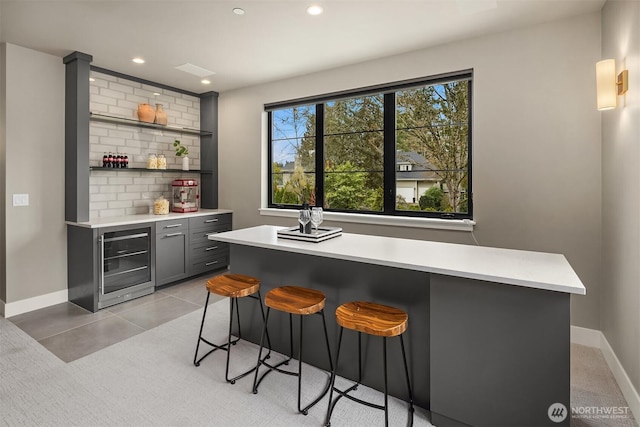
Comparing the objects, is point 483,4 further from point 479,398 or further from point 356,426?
point 356,426

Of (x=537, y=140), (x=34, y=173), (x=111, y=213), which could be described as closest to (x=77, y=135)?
(x=34, y=173)

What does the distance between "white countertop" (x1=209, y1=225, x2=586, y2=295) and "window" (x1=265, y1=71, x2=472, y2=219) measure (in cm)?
138

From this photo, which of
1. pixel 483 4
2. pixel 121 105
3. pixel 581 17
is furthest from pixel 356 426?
pixel 121 105

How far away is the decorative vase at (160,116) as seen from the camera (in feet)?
15.0

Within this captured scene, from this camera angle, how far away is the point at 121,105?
14.3ft

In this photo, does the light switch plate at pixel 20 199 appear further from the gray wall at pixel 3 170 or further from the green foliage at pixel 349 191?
the green foliage at pixel 349 191

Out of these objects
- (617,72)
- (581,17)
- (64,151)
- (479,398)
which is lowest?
(479,398)

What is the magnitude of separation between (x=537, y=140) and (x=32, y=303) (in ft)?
16.9

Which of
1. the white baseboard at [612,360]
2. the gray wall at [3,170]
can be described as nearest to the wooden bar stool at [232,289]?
the white baseboard at [612,360]

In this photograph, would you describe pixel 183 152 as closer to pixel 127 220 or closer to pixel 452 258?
pixel 127 220

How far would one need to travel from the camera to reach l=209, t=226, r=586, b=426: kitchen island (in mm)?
1584

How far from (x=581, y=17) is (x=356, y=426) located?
11.3 ft

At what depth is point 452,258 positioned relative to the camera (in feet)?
6.44

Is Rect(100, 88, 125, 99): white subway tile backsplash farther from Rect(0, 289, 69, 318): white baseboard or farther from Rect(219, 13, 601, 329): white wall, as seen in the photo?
Rect(219, 13, 601, 329): white wall
